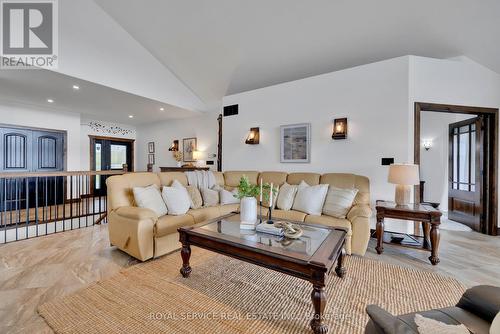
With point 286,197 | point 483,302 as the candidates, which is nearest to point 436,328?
point 483,302

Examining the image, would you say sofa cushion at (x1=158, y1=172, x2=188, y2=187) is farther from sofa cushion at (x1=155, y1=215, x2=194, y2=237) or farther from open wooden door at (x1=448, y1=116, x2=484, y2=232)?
open wooden door at (x1=448, y1=116, x2=484, y2=232)

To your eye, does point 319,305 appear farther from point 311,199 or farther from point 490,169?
point 490,169

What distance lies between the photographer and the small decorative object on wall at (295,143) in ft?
12.7

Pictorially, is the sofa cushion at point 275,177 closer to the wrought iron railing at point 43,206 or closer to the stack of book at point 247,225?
the stack of book at point 247,225

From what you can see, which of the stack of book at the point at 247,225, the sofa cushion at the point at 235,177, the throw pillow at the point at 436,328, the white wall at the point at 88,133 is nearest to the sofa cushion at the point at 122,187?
the sofa cushion at the point at 235,177

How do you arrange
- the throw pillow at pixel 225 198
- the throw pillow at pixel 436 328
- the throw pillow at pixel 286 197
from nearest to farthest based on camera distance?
the throw pillow at pixel 436 328, the throw pillow at pixel 286 197, the throw pillow at pixel 225 198

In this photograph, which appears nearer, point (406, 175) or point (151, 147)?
point (406, 175)

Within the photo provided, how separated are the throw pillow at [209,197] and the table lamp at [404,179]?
2.49 metres

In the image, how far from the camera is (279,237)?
75.3 inches

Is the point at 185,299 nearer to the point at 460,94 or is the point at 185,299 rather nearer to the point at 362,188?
the point at 362,188

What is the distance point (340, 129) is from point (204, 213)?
250 centimetres

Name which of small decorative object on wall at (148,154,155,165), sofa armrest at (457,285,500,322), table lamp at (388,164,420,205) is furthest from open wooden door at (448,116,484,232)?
small decorative object on wall at (148,154,155,165)

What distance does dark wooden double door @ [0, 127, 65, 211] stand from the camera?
4.86 m

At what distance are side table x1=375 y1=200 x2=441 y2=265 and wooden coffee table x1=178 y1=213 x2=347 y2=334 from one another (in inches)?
38.7
